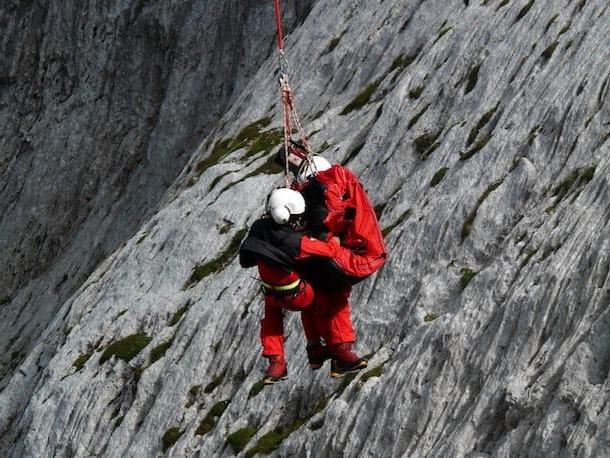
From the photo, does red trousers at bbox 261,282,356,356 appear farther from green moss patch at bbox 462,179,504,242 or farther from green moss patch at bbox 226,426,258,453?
green moss patch at bbox 462,179,504,242

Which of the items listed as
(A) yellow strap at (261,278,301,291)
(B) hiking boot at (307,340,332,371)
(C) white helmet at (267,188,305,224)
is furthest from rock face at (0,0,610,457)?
(C) white helmet at (267,188,305,224)

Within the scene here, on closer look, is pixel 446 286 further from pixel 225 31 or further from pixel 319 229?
pixel 225 31

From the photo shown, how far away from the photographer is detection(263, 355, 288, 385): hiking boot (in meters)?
19.5

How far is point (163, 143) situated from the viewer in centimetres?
6494

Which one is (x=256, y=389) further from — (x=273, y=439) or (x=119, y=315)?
(x=119, y=315)

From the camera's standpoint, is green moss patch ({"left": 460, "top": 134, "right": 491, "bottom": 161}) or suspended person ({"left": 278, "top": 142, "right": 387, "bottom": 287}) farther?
green moss patch ({"left": 460, "top": 134, "right": 491, "bottom": 161})

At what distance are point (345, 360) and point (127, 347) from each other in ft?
57.7

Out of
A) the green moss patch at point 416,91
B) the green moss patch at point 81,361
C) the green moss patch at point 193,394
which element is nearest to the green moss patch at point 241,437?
the green moss patch at point 193,394

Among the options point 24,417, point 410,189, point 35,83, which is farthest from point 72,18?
point 410,189

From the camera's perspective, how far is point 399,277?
2741 centimetres

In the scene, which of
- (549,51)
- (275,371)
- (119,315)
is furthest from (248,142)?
(275,371)

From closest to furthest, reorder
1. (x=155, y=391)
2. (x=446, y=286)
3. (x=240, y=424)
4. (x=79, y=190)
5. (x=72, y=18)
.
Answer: (x=446, y=286) < (x=240, y=424) < (x=155, y=391) < (x=79, y=190) < (x=72, y=18)

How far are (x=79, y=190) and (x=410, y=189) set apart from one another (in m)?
43.9

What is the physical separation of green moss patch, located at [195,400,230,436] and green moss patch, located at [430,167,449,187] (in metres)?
8.51
